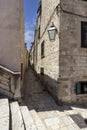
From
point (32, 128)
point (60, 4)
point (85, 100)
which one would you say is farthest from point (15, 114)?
point (60, 4)

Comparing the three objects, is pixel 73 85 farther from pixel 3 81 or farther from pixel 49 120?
pixel 3 81

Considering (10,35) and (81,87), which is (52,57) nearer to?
(81,87)

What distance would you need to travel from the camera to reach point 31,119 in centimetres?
340

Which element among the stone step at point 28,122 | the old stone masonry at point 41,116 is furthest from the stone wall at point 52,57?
the stone step at point 28,122

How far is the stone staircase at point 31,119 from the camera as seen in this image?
2.95 metres

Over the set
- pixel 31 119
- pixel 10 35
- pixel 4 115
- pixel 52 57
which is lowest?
pixel 31 119

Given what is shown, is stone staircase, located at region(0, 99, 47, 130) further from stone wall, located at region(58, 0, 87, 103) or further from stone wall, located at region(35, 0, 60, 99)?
stone wall, located at region(35, 0, 60, 99)

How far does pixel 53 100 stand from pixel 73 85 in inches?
39.3

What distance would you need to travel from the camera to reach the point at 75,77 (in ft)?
18.3

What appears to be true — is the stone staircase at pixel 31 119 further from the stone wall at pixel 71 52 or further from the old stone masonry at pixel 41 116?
the stone wall at pixel 71 52

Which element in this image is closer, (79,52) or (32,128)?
(32,128)

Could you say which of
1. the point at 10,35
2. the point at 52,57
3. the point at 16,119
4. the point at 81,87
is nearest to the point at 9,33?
the point at 10,35

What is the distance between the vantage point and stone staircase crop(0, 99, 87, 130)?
295 centimetres

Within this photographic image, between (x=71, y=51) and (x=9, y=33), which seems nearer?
(x=9, y=33)
